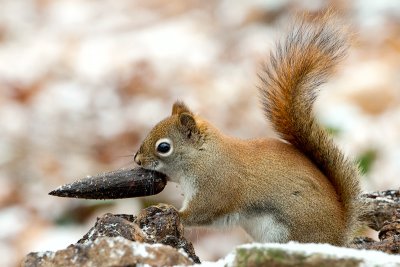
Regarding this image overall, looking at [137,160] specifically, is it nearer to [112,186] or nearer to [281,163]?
[112,186]

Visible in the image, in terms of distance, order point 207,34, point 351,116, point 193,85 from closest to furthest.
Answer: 1. point 351,116
2. point 193,85
3. point 207,34

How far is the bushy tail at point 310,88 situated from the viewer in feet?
9.62

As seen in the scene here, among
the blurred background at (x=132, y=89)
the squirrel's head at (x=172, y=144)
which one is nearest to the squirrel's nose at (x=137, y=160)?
the squirrel's head at (x=172, y=144)

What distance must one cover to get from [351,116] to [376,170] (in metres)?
0.64

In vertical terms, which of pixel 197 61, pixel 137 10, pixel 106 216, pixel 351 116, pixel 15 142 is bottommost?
pixel 106 216

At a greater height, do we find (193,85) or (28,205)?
(193,85)

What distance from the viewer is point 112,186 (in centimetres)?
275

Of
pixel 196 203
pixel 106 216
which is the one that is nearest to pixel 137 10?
pixel 196 203

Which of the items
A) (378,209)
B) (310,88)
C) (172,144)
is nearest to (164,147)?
(172,144)

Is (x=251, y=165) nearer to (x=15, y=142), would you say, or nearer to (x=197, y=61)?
(x=15, y=142)

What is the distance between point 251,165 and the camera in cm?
291

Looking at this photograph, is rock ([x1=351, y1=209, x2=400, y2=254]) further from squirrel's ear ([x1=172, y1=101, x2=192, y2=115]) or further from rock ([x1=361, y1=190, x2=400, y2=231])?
squirrel's ear ([x1=172, y1=101, x2=192, y2=115])

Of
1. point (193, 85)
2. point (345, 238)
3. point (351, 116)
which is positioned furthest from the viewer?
point (193, 85)

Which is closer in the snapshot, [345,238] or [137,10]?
[345,238]
